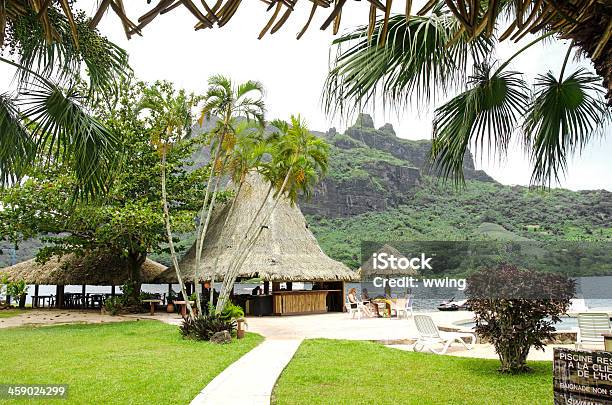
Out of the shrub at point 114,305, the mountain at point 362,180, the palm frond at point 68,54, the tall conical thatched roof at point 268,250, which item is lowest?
the shrub at point 114,305

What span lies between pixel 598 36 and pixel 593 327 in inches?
318

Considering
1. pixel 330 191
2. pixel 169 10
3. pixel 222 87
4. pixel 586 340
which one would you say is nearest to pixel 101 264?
pixel 222 87

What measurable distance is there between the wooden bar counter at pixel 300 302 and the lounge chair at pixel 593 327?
10.9m

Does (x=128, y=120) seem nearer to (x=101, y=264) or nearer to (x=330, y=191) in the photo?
(x=101, y=264)

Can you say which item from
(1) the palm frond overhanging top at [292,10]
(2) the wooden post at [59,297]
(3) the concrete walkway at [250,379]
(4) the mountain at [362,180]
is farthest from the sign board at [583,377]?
(4) the mountain at [362,180]

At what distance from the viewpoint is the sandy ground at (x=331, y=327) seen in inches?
407

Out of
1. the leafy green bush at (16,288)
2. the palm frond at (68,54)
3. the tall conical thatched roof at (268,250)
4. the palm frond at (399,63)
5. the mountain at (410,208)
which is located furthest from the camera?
the mountain at (410,208)

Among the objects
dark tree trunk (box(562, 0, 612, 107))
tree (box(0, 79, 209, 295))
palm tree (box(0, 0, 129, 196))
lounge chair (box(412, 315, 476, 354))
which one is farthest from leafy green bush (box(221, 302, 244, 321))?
dark tree trunk (box(562, 0, 612, 107))

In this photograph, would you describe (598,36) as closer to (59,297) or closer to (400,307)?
(400,307)

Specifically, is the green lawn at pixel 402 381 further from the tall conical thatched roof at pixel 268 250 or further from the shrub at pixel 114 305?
the shrub at pixel 114 305

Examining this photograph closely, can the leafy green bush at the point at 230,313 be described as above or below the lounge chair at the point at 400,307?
above

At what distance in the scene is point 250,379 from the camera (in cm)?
694

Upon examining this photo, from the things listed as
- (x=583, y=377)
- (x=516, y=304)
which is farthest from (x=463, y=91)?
(x=516, y=304)

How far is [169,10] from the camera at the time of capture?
156 centimetres
